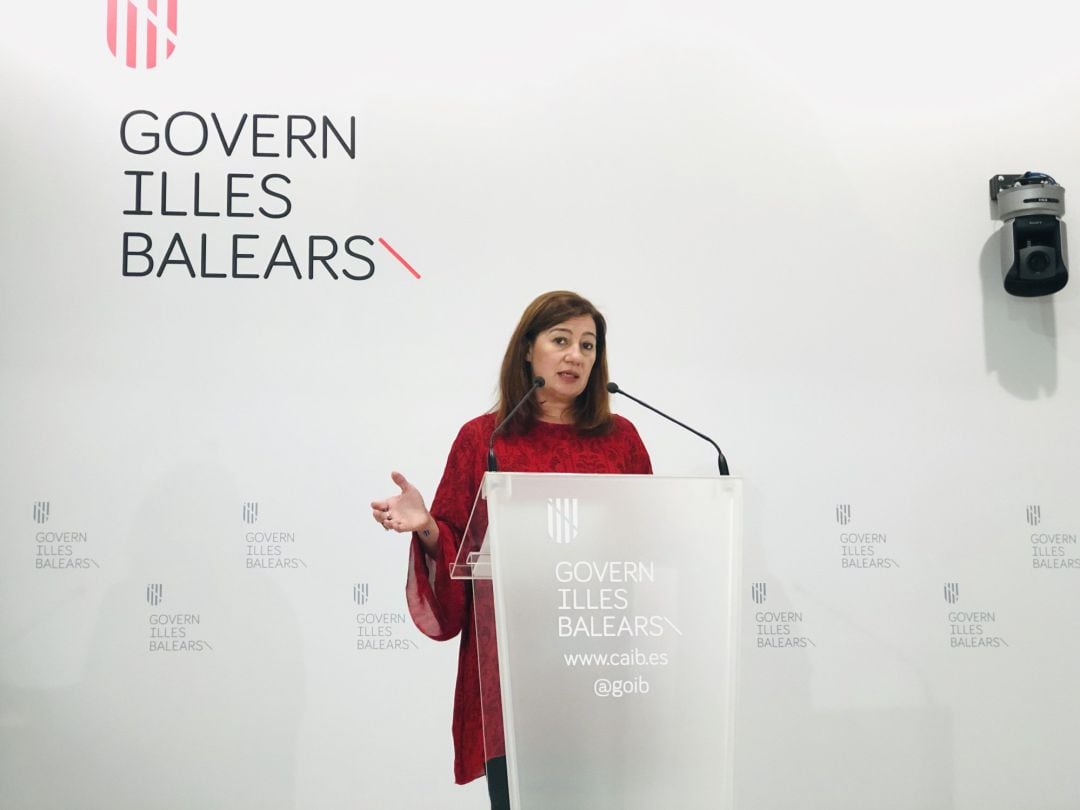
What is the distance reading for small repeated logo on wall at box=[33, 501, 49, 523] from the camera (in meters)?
3.28

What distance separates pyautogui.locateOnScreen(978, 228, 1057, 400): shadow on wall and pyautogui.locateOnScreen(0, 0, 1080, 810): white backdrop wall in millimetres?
11

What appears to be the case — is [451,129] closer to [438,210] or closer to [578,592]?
[438,210]

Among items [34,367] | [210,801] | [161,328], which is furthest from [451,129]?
[210,801]

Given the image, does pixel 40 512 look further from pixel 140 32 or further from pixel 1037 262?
pixel 1037 262

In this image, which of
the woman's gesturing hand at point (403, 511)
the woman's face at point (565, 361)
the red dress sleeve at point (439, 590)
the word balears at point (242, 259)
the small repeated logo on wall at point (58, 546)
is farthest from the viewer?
the word balears at point (242, 259)

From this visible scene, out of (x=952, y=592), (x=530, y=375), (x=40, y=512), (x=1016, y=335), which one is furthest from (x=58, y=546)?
(x=1016, y=335)

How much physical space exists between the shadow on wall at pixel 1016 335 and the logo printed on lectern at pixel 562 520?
7.33 feet

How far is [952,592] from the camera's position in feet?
11.3

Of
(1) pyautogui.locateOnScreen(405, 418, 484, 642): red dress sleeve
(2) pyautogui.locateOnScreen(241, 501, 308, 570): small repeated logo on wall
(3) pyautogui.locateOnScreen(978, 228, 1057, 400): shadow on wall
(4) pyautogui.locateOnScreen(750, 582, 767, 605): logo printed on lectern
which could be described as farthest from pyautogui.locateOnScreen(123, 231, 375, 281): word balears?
(3) pyautogui.locateOnScreen(978, 228, 1057, 400): shadow on wall

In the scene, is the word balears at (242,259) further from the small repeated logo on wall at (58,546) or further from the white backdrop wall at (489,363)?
the small repeated logo on wall at (58,546)

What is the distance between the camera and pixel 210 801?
127 inches

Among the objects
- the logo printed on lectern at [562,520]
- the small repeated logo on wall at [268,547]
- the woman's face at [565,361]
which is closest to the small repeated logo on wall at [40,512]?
the small repeated logo on wall at [268,547]

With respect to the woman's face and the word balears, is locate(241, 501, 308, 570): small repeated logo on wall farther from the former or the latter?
the woman's face

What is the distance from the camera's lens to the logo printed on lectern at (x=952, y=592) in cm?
345
